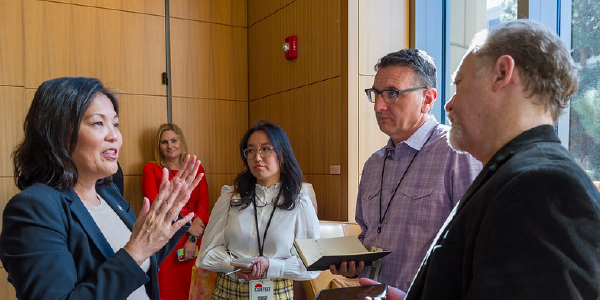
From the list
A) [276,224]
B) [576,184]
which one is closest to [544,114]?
[576,184]

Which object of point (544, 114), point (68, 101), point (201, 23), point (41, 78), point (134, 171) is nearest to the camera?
point (544, 114)

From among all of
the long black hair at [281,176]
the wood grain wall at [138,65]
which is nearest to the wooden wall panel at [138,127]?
the wood grain wall at [138,65]

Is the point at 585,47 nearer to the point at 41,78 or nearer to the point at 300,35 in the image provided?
the point at 300,35

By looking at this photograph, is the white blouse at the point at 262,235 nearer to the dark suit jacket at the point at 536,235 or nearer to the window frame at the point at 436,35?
the window frame at the point at 436,35

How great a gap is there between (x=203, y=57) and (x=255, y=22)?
30.2 inches

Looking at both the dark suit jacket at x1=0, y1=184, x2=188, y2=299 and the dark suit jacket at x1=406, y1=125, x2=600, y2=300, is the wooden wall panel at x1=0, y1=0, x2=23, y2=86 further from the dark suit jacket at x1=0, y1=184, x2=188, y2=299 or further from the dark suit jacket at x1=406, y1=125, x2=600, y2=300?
the dark suit jacket at x1=406, y1=125, x2=600, y2=300

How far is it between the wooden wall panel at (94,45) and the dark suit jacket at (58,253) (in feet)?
12.5

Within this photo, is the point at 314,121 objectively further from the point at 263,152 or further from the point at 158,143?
the point at 158,143

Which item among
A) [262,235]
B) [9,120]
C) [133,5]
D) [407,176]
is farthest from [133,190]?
[407,176]

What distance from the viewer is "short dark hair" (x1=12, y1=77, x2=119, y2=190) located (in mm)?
1395

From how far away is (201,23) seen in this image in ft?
18.0

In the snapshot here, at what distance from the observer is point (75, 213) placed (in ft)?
4.51

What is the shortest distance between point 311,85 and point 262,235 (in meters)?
2.13

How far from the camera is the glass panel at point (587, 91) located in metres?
2.73
